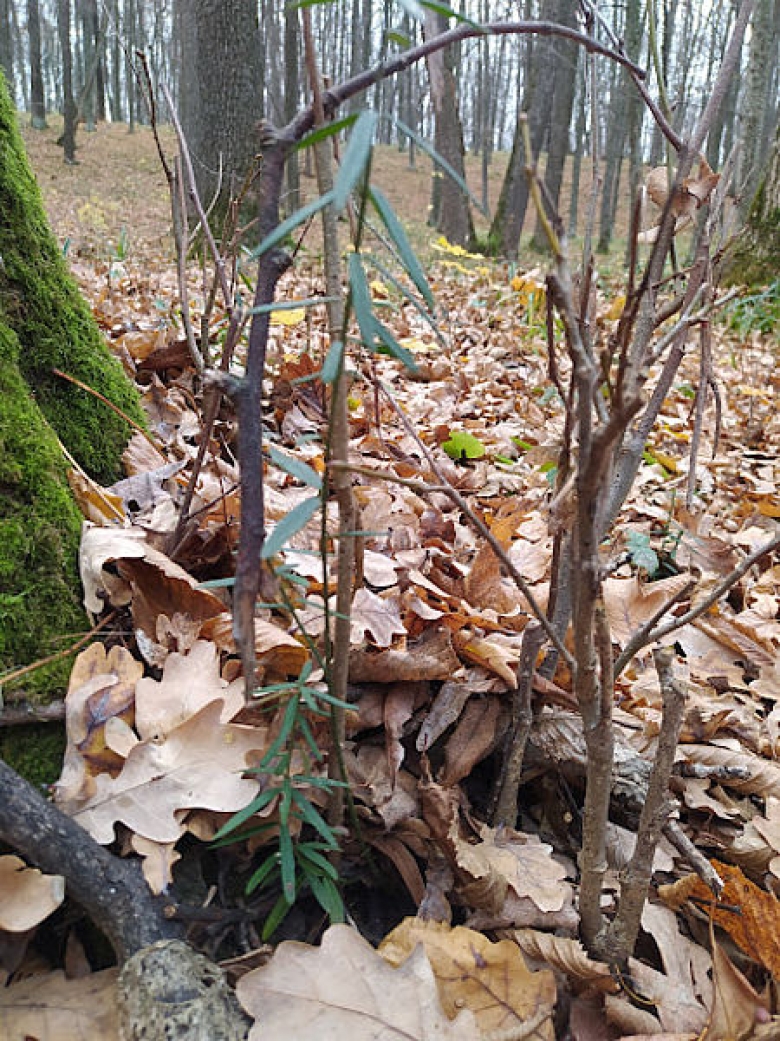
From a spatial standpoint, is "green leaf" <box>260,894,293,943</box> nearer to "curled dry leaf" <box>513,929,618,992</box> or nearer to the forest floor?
the forest floor

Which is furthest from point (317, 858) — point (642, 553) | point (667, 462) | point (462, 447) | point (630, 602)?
point (667, 462)

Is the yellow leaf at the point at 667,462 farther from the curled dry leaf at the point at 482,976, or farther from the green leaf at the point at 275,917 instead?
the green leaf at the point at 275,917

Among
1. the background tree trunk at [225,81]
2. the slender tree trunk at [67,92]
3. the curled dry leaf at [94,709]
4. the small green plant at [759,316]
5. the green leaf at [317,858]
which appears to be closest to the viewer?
the green leaf at [317,858]

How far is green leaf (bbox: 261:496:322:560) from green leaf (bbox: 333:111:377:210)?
279 mm

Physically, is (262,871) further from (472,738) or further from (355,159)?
(355,159)

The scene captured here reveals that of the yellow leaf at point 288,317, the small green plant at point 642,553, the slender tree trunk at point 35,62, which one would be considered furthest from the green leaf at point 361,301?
the slender tree trunk at point 35,62

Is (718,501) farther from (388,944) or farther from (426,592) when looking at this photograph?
(388,944)

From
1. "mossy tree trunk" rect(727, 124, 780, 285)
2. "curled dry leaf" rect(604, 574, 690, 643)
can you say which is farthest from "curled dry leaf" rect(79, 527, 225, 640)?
"mossy tree trunk" rect(727, 124, 780, 285)

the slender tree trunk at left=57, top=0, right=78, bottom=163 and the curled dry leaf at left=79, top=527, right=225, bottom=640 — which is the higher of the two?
the slender tree trunk at left=57, top=0, right=78, bottom=163

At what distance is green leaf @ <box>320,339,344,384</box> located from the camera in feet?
1.97

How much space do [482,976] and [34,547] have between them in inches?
33.7

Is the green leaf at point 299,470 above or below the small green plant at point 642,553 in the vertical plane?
above

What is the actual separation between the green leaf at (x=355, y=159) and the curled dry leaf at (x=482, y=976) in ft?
2.59

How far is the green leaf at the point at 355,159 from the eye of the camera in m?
0.49
